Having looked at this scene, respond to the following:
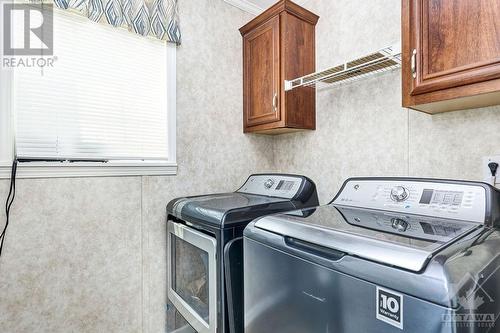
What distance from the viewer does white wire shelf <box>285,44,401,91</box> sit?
130 centimetres

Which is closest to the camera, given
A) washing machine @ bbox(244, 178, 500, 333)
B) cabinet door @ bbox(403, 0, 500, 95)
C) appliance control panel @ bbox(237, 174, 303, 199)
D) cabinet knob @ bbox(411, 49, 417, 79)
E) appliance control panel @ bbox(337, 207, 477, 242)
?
washing machine @ bbox(244, 178, 500, 333)

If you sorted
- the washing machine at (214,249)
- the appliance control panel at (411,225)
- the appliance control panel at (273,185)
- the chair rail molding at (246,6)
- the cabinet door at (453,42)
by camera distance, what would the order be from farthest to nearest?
the chair rail molding at (246,6), the appliance control panel at (273,185), the washing machine at (214,249), the cabinet door at (453,42), the appliance control panel at (411,225)

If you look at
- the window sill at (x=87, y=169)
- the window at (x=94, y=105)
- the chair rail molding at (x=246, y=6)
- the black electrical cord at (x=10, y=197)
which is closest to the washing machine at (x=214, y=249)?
the window sill at (x=87, y=169)

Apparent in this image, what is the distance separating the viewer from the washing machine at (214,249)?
4.11 ft

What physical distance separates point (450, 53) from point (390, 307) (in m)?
0.97

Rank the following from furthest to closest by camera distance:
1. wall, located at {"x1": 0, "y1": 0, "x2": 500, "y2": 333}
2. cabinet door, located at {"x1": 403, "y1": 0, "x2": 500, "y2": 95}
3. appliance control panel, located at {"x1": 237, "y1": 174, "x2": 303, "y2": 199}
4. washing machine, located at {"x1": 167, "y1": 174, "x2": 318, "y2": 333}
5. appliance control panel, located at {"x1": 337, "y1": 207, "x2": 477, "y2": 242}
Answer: appliance control panel, located at {"x1": 237, "y1": 174, "x2": 303, "y2": 199}, wall, located at {"x1": 0, "y1": 0, "x2": 500, "y2": 333}, washing machine, located at {"x1": 167, "y1": 174, "x2": 318, "y2": 333}, cabinet door, located at {"x1": 403, "y1": 0, "x2": 500, "y2": 95}, appliance control panel, located at {"x1": 337, "y1": 207, "x2": 477, "y2": 242}

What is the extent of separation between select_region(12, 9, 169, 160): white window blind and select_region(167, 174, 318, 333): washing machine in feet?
1.74

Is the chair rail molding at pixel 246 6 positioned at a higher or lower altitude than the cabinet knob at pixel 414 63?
higher

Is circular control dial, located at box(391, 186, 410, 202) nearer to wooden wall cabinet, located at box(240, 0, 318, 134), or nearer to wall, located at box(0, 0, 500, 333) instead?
wall, located at box(0, 0, 500, 333)

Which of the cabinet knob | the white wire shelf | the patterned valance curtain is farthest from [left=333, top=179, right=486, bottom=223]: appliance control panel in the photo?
the patterned valance curtain

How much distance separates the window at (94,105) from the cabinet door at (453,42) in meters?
1.43

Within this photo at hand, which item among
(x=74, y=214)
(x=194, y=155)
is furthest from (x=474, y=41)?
(x=74, y=214)

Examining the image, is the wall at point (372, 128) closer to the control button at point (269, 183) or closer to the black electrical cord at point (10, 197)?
the control button at point (269, 183)

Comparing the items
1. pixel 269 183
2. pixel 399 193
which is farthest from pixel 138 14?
pixel 399 193
